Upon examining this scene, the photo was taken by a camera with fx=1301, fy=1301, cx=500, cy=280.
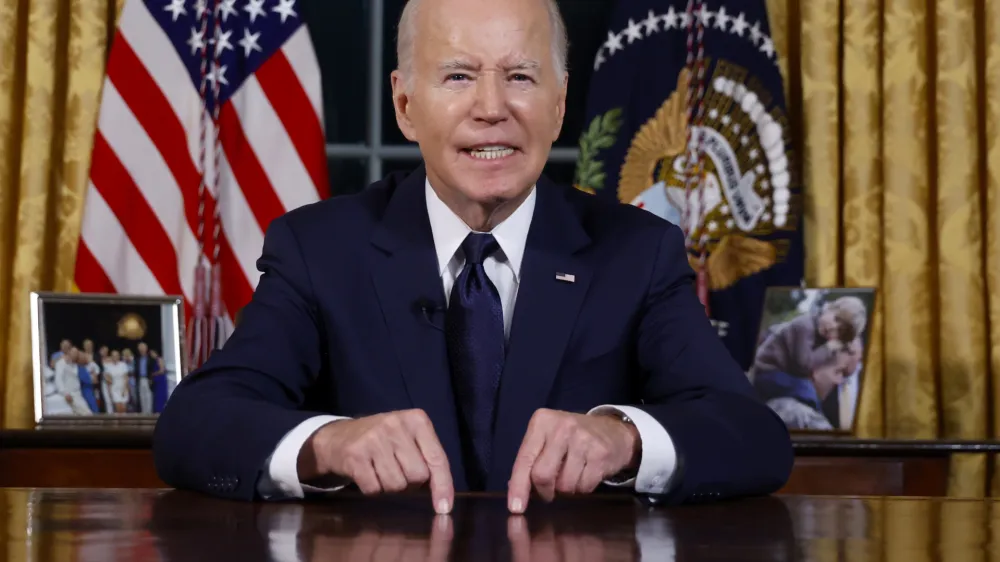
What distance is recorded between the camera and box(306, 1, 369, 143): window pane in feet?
13.4

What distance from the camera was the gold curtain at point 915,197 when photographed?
3537 mm

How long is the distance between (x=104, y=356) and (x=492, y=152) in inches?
62.1

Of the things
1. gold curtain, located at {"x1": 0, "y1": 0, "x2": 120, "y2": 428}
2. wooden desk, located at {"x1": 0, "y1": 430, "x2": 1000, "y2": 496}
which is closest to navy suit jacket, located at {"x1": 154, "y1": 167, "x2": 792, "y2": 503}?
wooden desk, located at {"x1": 0, "y1": 430, "x2": 1000, "y2": 496}

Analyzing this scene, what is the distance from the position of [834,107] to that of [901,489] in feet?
3.62

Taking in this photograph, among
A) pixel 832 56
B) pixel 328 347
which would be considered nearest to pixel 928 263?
pixel 832 56

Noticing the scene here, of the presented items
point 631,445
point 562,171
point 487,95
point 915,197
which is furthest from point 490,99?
point 562,171

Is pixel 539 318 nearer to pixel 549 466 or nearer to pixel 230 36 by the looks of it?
pixel 549 466

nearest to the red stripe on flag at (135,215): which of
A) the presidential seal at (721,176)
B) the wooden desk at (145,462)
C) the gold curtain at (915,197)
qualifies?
the wooden desk at (145,462)

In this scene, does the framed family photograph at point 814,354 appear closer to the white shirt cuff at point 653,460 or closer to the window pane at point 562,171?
the window pane at point 562,171

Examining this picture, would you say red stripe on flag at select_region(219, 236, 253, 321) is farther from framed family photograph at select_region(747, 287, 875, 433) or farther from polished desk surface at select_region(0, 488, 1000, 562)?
polished desk surface at select_region(0, 488, 1000, 562)

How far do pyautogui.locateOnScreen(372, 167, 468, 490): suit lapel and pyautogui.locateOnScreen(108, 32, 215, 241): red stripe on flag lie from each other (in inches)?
58.9

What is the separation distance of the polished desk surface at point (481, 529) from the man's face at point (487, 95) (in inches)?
26.2

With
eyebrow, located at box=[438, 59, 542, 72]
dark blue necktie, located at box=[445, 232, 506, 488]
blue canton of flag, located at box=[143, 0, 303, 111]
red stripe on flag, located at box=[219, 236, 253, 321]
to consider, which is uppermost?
blue canton of flag, located at box=[143, 0, 303, 111]

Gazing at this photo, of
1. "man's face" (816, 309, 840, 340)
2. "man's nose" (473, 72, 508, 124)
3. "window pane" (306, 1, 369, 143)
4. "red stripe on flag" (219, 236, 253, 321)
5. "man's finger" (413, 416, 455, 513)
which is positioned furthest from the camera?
"window pane" (306, 1, 369, 143)
